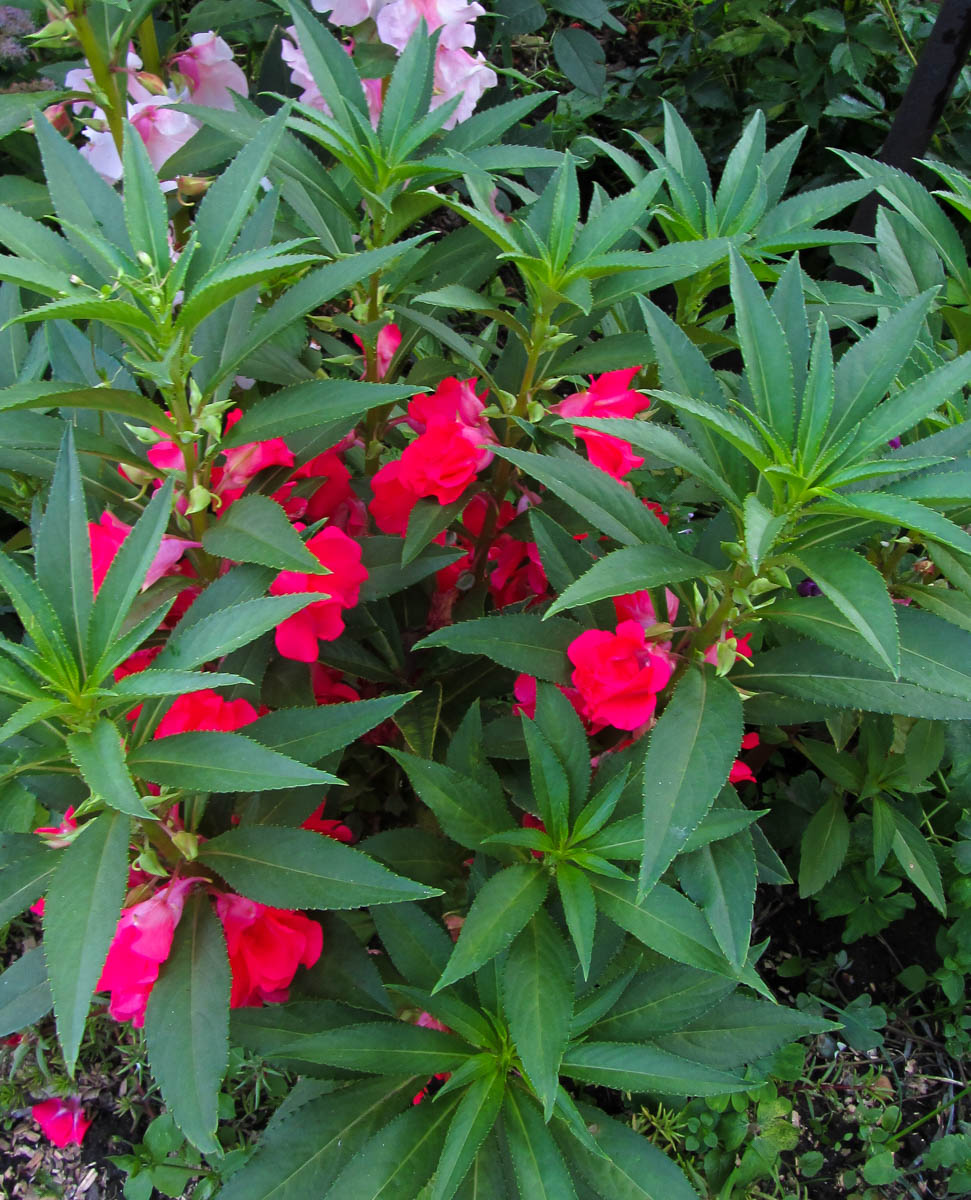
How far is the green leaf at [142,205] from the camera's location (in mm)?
823

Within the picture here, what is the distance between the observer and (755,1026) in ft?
3.56

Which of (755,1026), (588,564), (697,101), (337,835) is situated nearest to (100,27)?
(588,564)

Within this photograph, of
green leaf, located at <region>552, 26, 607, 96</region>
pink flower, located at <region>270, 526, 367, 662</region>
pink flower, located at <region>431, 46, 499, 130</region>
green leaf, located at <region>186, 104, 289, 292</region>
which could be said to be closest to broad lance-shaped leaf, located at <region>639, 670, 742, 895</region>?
pink flower, located at <region>270, 526, 367, 662</region>

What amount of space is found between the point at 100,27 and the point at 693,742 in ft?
3.84

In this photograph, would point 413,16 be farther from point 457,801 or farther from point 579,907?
point 579,907

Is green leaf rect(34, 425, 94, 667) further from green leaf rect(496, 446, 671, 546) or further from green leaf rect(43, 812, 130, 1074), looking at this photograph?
green leaf rect(496, 446, 671, 546)

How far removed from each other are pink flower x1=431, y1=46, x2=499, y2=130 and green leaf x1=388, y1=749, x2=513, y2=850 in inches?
35.6

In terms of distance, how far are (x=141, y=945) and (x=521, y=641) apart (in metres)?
0.45

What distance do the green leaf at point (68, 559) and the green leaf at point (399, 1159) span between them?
1.80ft

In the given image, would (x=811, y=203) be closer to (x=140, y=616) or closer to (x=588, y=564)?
(x=588, y=564)

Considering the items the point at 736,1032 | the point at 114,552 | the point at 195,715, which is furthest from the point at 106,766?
the point at 736,1032

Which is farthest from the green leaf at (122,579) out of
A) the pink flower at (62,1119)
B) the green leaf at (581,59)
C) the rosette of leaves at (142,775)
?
the green leaf at (581,59)

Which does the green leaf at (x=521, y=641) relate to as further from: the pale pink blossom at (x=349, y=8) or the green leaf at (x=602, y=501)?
the pale pink blossom at (x=349, y=8)

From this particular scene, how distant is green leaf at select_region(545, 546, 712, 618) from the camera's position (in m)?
0.74
